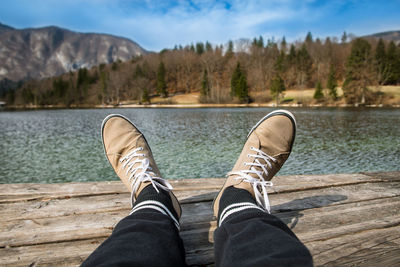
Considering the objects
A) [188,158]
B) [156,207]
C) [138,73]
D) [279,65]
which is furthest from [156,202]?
[138,73]

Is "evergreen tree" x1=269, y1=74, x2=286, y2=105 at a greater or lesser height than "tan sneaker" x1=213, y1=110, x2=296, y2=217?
greater

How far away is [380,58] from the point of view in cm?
3741

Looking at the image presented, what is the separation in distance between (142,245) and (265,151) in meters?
1.05

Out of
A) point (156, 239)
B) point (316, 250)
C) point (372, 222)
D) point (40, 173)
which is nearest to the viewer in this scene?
point (156, 239)

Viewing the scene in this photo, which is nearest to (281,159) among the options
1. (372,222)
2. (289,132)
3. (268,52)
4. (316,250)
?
(289,132)

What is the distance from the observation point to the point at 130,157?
163 centimetres

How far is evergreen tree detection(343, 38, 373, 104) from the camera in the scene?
29.8 metres

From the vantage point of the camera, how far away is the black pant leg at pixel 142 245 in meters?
0.71

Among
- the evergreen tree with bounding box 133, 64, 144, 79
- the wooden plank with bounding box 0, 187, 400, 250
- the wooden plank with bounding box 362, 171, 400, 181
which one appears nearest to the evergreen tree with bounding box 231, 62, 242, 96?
the evergreen tree with bounding box 133, 64, 144, 79

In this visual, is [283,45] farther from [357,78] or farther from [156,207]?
[156,207]

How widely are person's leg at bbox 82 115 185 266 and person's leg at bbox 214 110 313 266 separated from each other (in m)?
0.19

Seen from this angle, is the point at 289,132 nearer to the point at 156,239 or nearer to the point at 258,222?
the point at 258,222

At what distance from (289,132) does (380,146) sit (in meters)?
7.65

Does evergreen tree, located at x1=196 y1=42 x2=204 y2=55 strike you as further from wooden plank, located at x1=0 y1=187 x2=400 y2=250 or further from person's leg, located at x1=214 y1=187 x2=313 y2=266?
person's leg, located at x1=214 y1=187 x2=313 y2=266
